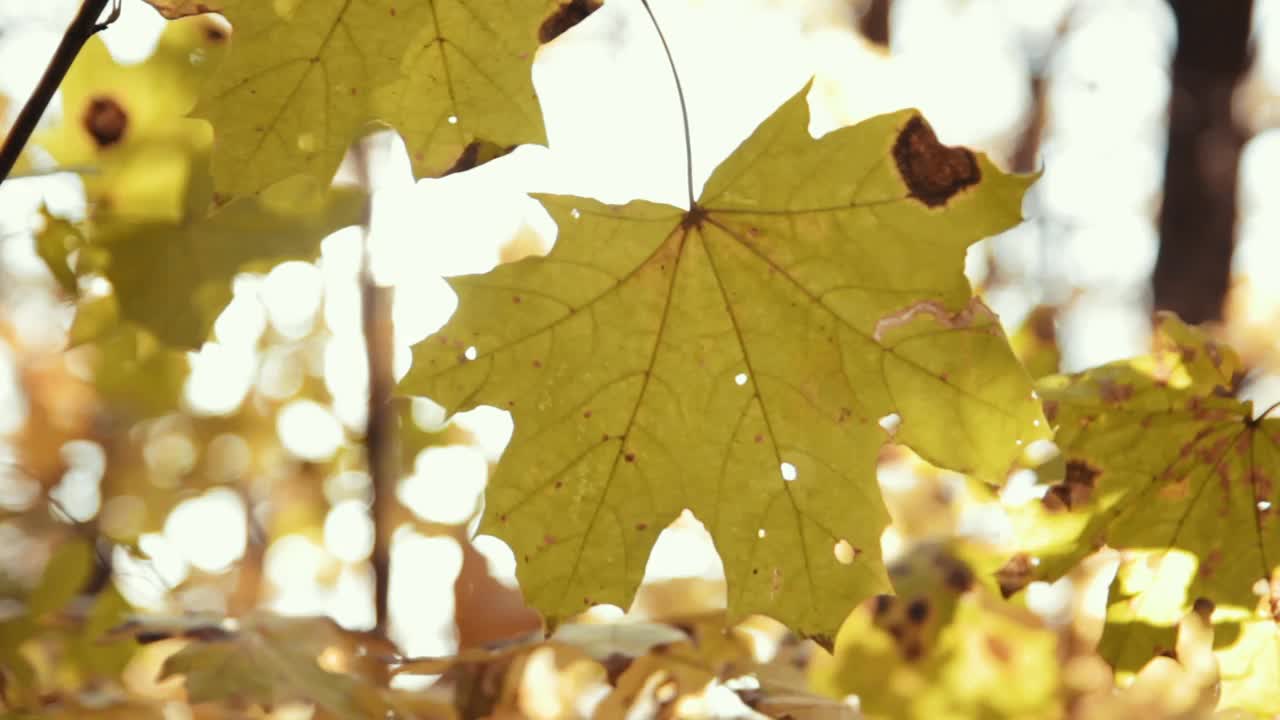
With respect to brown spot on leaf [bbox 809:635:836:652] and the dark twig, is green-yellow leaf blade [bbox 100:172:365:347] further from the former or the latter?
brown spot on leaf [bbox 809:635:836:652]

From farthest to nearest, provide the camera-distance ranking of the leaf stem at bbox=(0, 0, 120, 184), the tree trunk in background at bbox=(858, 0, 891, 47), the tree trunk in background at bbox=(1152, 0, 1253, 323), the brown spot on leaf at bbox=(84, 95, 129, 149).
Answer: the tree trunk in background at bbox=(858, 0, 891, 47) < the tree trunk in background at bbox=(1152, 0, 1253, 323) < the brown spot on leaf at bbox=(84, 95, 129, 149) < the leaf stem at bbox=(0, 0, 120, 184)

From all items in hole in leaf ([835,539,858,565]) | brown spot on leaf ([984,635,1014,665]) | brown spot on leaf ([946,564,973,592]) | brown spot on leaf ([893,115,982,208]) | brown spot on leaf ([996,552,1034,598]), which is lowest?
brown spot on leaf ([984,635,1014,665])

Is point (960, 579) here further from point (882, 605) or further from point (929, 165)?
point (929, 165)

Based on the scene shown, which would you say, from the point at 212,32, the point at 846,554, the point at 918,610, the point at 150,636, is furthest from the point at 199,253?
the point at 918,610

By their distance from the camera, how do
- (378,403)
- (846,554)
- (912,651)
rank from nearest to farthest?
(846,554) < (912,651) < (378,403)

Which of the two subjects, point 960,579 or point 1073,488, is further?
point 960,579

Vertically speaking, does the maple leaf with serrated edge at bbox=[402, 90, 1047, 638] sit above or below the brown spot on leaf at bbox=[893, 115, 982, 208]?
below

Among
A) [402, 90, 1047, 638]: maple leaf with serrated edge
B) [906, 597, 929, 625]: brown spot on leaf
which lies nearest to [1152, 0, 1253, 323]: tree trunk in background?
[906, 597, 929, 625]: brown spot on leaf
